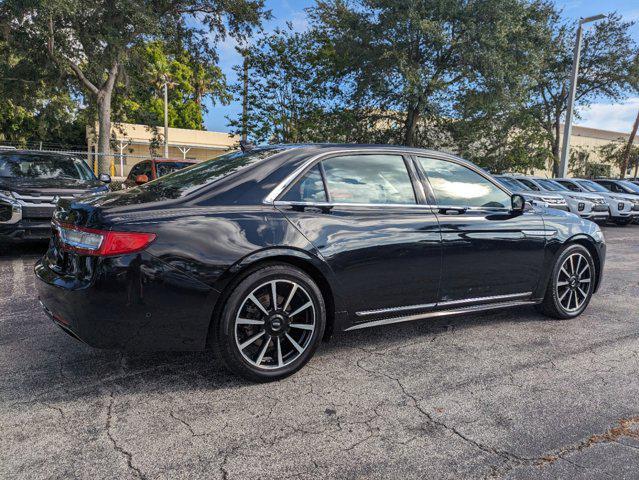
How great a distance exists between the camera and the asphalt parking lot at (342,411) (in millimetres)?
2330

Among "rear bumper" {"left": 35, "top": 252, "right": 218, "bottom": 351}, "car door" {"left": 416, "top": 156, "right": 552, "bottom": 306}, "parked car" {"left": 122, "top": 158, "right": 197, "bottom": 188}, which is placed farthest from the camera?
"parked car" {"left": 122, "top": 158, "right": 197, "bottom": 188}

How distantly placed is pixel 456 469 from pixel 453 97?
17.7 metres

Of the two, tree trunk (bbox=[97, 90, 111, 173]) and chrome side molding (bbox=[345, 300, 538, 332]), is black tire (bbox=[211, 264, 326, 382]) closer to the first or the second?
chrome side molding (bbox=[345, 300, 538, 332])

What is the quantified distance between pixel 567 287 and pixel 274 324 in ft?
10.2

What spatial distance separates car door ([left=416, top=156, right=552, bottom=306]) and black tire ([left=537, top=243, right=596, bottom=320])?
0.30m

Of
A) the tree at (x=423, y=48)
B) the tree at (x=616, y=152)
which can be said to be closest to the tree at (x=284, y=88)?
the tree at (x=423, y=48)

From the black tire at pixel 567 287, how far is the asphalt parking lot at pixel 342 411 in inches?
19.5

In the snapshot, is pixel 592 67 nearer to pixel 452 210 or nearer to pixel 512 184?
pixel 512 184

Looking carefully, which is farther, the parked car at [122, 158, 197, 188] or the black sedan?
the parked car at [122, 158, 197, 188]

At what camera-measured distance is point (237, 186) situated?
3254 millimetres

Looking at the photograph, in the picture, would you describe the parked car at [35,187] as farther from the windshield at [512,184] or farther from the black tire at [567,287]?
the windshield at [512,184]

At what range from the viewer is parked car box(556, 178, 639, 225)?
651 inches

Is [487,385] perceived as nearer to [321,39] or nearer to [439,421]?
[439,421]

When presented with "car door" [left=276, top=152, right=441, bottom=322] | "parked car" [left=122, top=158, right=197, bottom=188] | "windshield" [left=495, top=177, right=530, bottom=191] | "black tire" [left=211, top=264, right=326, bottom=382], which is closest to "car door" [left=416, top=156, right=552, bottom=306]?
"car door" [left=276, top=152, right=441, bottom=322]
